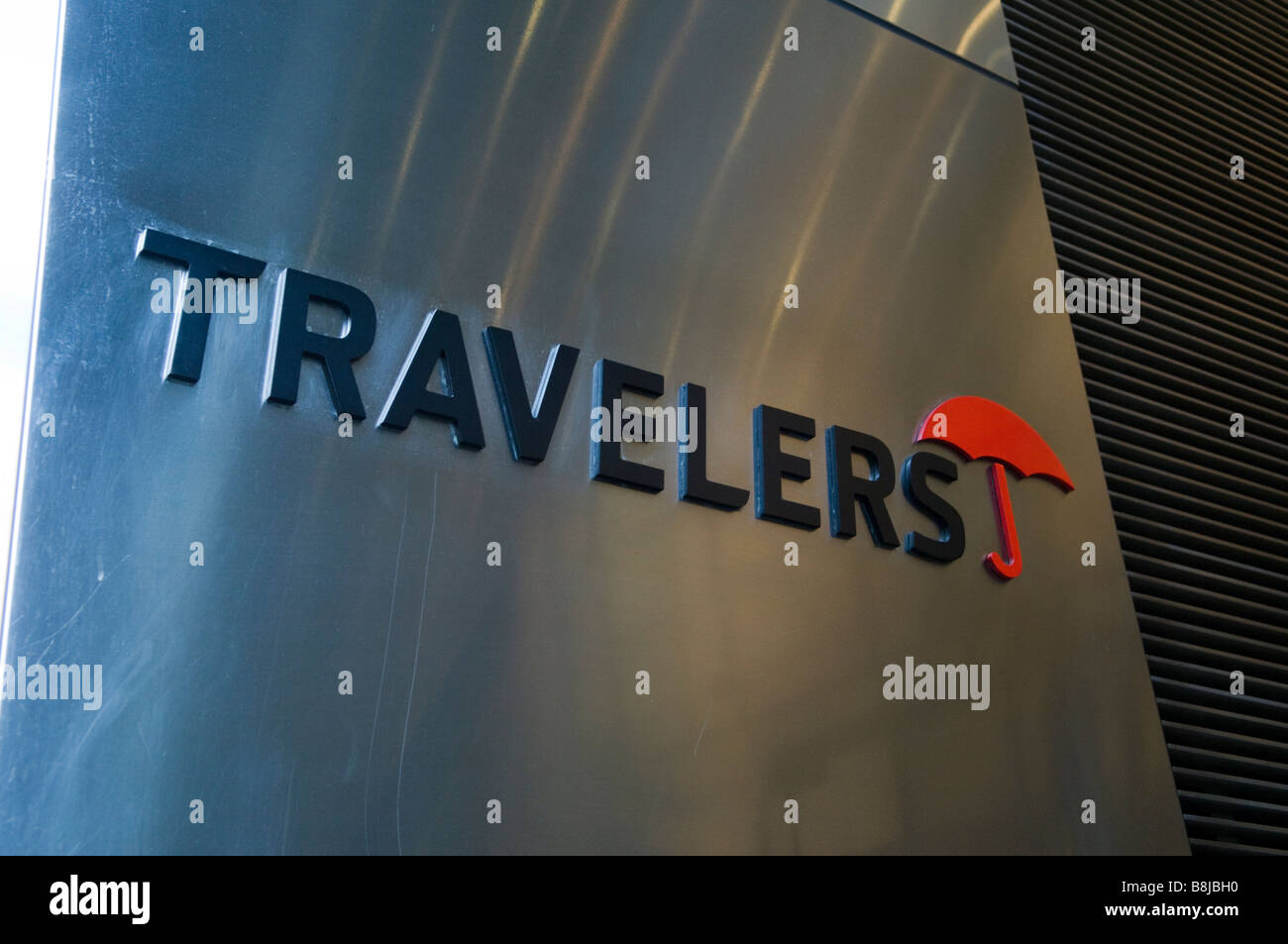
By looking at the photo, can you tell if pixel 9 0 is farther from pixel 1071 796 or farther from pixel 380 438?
pixel 1071 796

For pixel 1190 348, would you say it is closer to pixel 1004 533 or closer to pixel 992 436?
pixel 992 436

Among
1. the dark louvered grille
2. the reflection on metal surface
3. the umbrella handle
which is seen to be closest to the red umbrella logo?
the umbrella handle

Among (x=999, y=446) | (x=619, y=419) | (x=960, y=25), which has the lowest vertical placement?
(x=619, y=419)

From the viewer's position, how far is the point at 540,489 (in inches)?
101

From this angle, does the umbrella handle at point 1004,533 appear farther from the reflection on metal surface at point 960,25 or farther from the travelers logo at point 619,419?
the reflection on metal surface at point 960,25

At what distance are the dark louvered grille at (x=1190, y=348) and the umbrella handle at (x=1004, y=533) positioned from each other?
65cm

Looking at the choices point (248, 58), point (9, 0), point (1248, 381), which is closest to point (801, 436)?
point (248, 58)

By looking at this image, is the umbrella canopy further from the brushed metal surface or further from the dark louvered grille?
the dark louvered grille

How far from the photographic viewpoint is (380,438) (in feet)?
7.88

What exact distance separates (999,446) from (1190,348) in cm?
134

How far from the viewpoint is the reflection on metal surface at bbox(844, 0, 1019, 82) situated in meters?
3.72

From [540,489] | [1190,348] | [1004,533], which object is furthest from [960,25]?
[540,489]

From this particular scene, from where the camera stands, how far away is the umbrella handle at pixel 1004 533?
3293 millimetres

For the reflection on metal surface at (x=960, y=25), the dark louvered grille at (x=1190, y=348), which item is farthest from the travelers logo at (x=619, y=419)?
the reflection on metal surface at (x=960, y=25)
